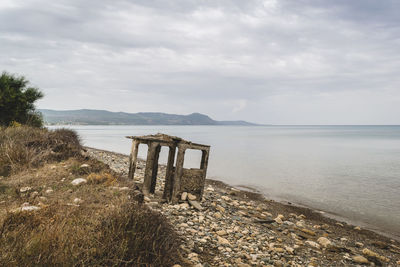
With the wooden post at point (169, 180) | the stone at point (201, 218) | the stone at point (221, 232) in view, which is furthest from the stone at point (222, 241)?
the wooden post at point (169, 180)

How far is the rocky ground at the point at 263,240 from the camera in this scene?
5660mm

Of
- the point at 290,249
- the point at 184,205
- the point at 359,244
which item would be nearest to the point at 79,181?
the point at 184,205

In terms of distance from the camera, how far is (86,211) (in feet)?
16.4

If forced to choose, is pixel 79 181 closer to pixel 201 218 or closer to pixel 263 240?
A: pixel 201 218

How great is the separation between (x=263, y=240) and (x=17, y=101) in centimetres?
2012

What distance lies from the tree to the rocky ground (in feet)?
50.9

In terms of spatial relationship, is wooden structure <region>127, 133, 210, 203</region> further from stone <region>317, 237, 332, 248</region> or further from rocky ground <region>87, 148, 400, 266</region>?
stone <region>317, 237, 332, 248</region>

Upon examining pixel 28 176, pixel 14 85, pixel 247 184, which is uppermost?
pixel 14 85

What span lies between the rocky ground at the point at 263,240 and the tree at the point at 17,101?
15.5m

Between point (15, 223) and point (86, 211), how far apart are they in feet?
3.76

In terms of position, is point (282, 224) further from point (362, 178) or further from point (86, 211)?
point (362, 178)

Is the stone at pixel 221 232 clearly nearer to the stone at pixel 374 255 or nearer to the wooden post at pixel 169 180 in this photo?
→ the wooden post at pixel 169 180

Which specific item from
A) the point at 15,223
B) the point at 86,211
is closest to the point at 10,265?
the point at 15,223

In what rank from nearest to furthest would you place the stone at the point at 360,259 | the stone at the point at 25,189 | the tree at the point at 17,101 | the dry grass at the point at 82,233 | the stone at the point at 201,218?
the dry grass at the point at 82,233 → the stone at the point at 25,189 → the stone at the point at 360,259 → the stone at the point at 201,218 → the tree at the point at 17,101
